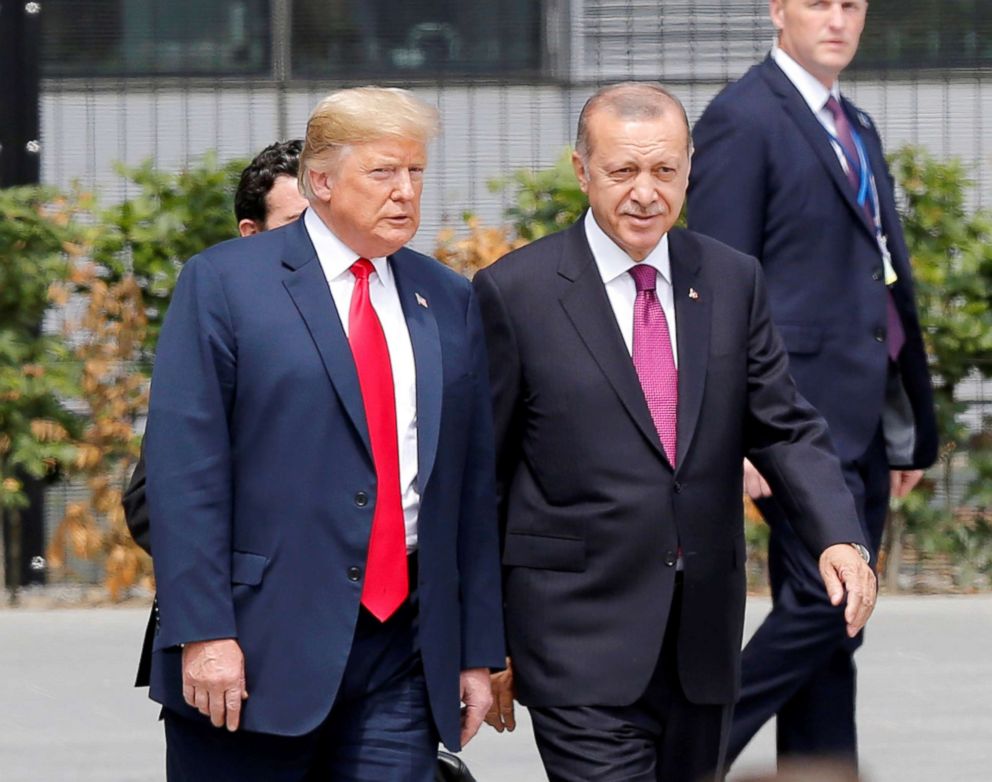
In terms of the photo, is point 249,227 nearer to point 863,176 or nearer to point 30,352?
point 863,176

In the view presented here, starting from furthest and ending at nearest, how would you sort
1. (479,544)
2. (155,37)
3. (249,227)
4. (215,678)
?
1. (155,37)
2. (249,227)
3. (479,544)
4. (215,678)

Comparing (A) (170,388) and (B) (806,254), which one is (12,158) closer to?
(B) (806,254)

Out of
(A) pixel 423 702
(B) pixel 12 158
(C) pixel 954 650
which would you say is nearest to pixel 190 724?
(A) pixel 423 702

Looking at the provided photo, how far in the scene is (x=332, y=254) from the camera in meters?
3.45

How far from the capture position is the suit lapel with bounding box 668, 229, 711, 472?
3.70 meters

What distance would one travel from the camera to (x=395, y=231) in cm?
338

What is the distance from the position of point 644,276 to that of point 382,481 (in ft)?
2.25

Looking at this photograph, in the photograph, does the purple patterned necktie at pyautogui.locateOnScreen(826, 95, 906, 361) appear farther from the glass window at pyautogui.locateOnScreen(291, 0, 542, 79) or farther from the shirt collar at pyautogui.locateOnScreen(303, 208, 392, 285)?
the glass window at pyautogui.locateOnScreen(291, 0, 542, 79)

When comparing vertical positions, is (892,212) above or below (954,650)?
above

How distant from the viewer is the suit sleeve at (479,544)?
3.52 m

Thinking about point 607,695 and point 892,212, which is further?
point 892,212

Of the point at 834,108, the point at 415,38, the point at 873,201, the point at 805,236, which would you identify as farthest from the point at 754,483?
the point at 415,38

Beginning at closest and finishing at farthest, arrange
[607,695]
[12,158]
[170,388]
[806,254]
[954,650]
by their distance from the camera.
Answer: [170,388]
[607,695]
[806,254]
[954,650]
[12,158]

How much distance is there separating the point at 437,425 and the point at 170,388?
0.41 metres
